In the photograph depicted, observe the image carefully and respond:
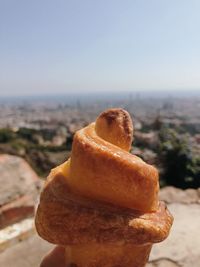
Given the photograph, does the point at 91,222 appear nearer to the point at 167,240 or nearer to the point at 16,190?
the point at 167,240

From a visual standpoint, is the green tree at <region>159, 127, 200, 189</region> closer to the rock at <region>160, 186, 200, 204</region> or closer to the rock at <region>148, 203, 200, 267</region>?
the rock at <region>160, 186, 200, 204</region>

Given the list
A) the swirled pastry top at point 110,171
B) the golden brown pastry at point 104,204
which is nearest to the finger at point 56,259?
the golden brown pastry at point 104,204

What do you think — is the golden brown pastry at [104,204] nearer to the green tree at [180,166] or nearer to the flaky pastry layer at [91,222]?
the flaky pastry layer at [91,222]

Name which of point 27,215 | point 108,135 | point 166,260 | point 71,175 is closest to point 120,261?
point 71,175

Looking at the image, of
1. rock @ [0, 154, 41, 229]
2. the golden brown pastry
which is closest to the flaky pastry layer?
the golden brown pastry

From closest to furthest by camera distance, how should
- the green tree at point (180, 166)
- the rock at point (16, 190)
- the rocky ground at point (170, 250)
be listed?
the rocky ground at point (170, 250) → the rock at point (16, 190) → the green tree at point (180, 166)

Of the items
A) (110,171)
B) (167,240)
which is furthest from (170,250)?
(110,171)

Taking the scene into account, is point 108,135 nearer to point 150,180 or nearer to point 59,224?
point 150,180
